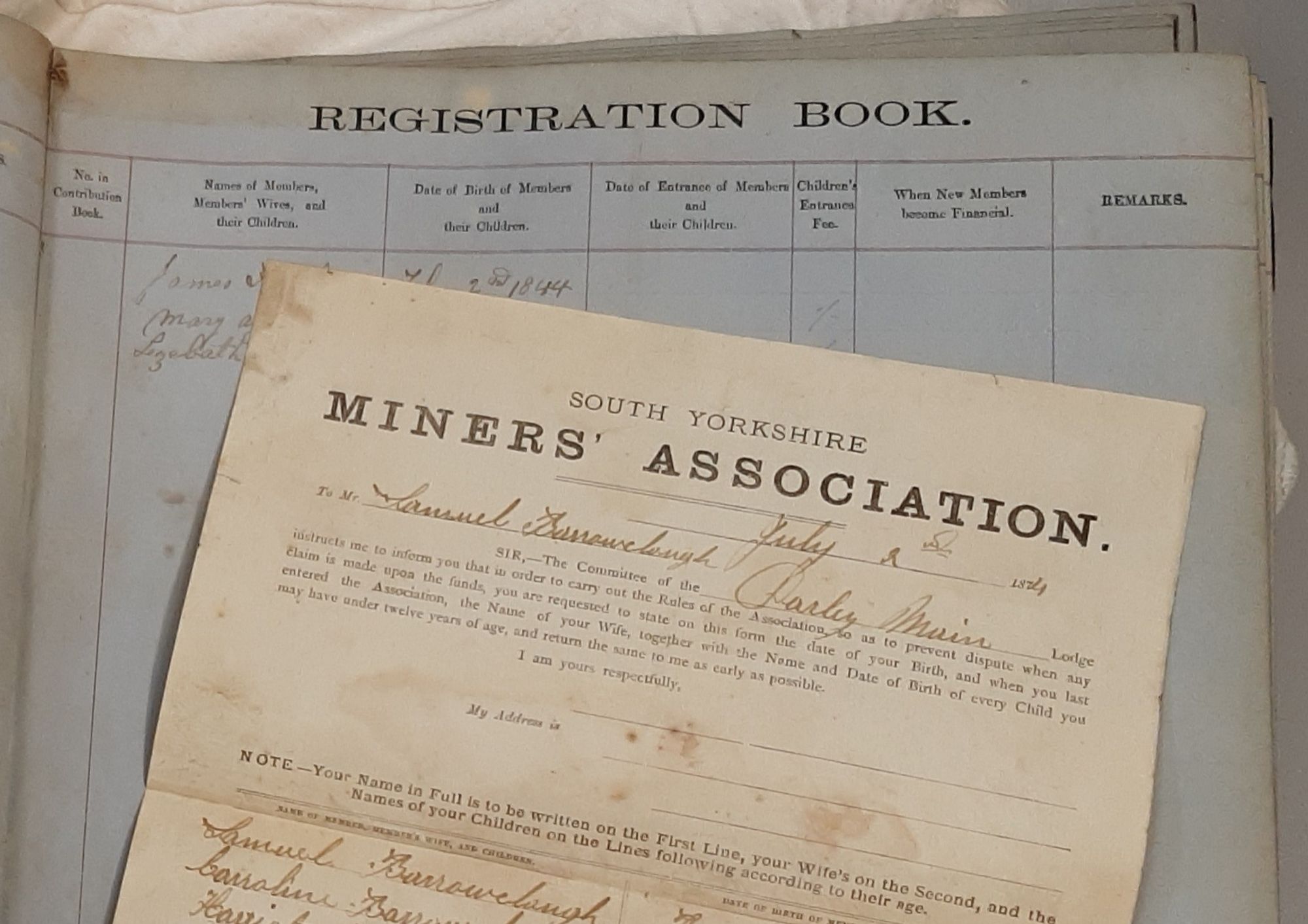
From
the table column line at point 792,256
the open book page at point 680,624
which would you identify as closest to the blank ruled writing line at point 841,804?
the open book page at point 680,624

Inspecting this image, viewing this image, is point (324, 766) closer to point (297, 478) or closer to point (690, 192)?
point (297, 478)

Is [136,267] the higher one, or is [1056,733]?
[136,267]

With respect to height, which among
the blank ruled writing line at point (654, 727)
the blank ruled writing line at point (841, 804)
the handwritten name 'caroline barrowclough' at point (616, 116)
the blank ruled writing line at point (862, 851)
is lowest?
the blank ruled writing line at point (862, 851)

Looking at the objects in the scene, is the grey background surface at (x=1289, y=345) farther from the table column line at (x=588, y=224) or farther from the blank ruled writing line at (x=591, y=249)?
the table column line at (x=588, y=224)

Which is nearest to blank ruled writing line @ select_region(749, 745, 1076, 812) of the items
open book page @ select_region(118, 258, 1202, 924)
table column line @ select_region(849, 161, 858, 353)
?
open book page @ select_region(118, 258, 1202, 924)

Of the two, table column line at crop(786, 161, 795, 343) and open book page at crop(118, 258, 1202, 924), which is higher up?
table column line at crop(786, 161, 795, 343)

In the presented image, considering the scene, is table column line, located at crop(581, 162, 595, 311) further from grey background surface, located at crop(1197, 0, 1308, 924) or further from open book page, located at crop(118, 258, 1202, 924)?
grey background surface, located at crop(1197, 0, 1308, 924)

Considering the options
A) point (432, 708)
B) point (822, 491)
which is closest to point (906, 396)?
point (822, 491)
